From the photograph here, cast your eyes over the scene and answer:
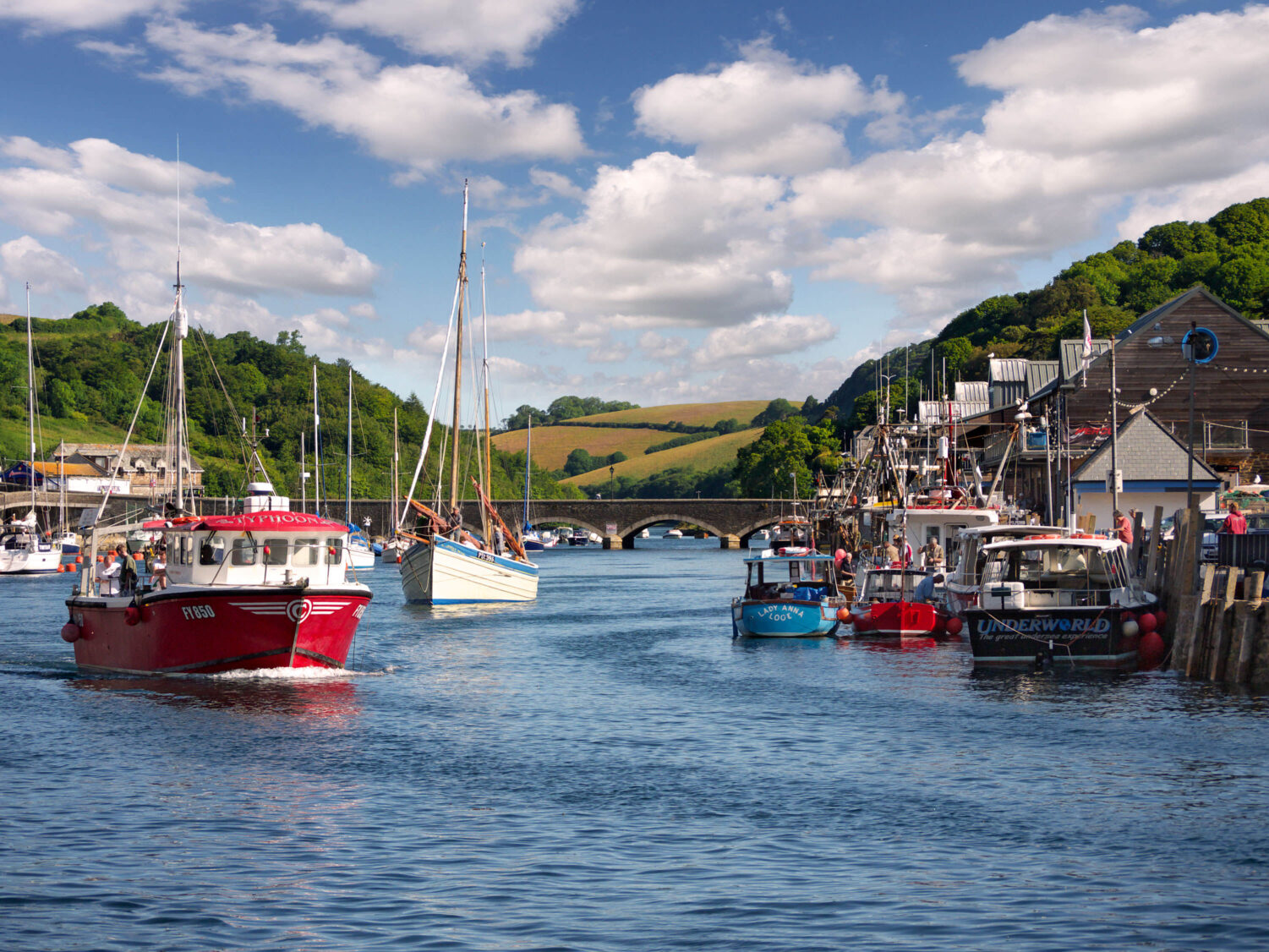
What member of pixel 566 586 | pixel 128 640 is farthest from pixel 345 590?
pixel 566 586

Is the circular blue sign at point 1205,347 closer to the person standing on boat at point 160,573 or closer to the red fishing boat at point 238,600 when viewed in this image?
the red fishing boat at point 238,600

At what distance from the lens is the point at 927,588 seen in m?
44.9

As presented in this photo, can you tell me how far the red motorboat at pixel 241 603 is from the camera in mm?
29359

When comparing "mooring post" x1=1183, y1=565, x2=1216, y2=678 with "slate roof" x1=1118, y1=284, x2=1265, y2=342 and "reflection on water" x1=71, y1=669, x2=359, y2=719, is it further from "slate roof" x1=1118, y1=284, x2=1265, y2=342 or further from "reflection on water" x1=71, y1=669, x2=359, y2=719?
"slate roof" x1=1118, y1=284, x2=1265, y2=342

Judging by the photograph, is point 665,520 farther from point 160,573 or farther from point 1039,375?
point 160,573

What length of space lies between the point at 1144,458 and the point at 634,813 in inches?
1789

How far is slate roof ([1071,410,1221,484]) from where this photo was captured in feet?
184

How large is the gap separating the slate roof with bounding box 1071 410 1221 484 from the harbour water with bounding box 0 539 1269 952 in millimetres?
26865

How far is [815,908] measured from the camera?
1350cm

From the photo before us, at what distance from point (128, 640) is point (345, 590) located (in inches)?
223

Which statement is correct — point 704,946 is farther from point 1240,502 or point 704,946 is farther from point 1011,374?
point 1011,374

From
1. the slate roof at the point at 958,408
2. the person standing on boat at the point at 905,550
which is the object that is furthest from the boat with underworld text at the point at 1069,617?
the slate roof at the point at 958,408

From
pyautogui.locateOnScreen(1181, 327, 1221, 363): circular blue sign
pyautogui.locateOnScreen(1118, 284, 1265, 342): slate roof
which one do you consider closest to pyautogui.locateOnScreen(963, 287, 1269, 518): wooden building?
pyautogui.locateOnScreen(1118, 284, 1265, 342): slate roof

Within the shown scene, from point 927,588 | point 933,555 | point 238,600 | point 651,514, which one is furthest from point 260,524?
point 651,514
